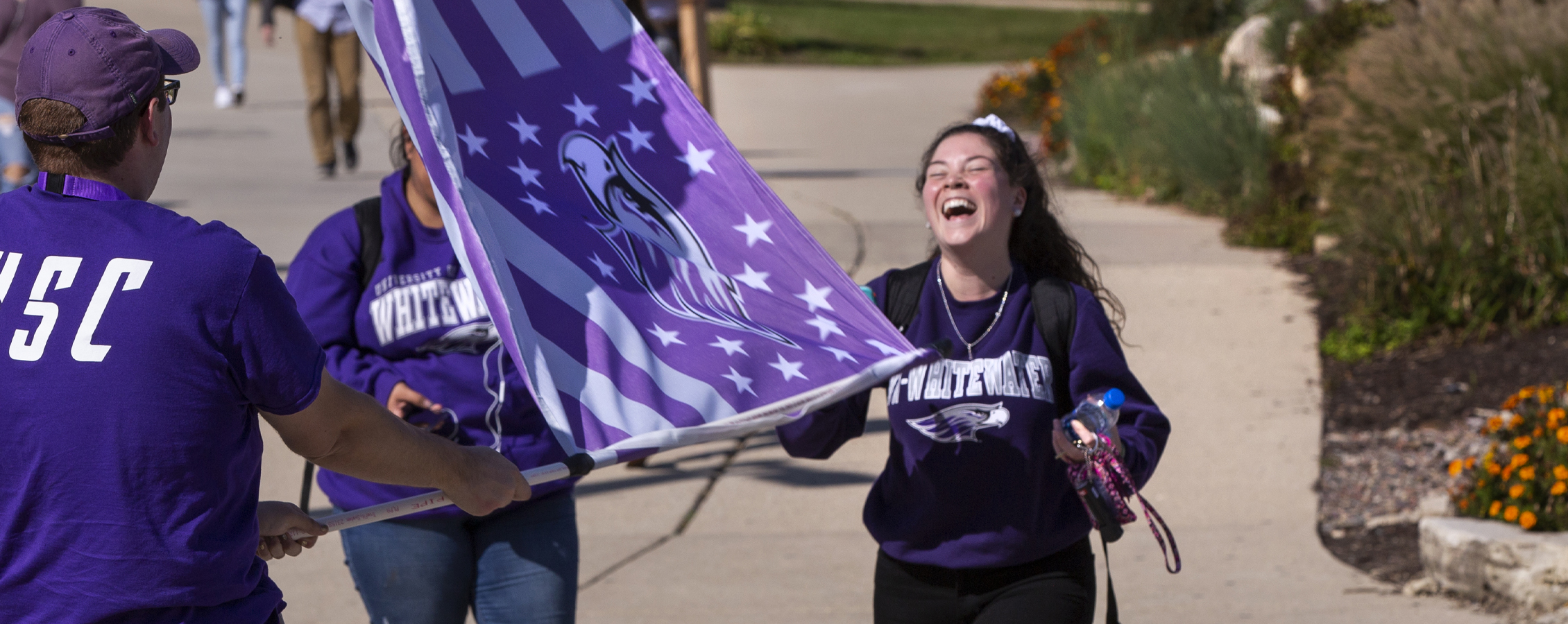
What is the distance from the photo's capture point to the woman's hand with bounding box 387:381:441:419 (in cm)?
314

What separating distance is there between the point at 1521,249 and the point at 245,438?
6295 millimetres

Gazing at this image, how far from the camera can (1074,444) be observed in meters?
2.71

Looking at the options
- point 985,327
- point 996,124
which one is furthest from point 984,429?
point 996,124

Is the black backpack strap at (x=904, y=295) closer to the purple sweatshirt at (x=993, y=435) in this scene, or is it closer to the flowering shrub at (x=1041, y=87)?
the purple sweatshirt at (x=993, y=435)

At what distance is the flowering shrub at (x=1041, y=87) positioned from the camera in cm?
1377

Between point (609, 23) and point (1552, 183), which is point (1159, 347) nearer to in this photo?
point (1552, 183)

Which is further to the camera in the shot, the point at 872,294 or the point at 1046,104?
the point at 1046,104

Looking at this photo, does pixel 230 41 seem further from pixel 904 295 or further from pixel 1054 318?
pixel 1054 318

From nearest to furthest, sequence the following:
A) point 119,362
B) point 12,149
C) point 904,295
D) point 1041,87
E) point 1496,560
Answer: point 119,362
point 904,295
point 1496,560
point 12,149
point 1041,87

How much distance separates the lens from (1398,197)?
733 centimetres

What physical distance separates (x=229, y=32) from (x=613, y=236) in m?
12.5

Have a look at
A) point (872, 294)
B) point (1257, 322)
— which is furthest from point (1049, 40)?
point (872, 294)

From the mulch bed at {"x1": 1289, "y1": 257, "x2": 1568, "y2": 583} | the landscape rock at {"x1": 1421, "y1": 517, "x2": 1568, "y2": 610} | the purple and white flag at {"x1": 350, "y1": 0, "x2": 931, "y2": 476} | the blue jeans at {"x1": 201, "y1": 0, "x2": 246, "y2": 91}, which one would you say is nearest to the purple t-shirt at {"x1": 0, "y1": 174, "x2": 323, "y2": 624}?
the purple and white flag at {"x1": 350, "y1": 0, "x2": 931, "y2": 476}

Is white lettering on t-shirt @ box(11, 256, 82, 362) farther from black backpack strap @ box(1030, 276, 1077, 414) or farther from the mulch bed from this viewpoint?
the mulch bed
